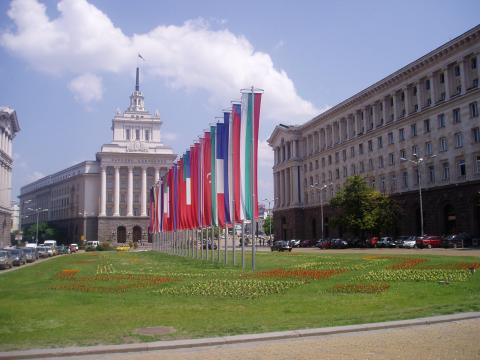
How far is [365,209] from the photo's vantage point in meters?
76.4

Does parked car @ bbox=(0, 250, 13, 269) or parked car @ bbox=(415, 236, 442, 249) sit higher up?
parked car @ bbox=(415, 236, 442, 249)

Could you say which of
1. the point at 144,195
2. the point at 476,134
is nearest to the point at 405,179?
the point at 476,134

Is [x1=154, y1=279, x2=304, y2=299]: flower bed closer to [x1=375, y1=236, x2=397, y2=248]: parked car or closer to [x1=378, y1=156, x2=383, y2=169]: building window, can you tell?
[x1=375, y1=236, x2=397, y2=248]: parked car

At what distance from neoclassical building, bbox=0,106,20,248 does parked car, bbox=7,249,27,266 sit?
5795cm

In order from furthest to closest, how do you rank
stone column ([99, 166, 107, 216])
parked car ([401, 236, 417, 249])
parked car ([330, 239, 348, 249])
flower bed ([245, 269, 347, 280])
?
stone column ([99, 166, 107, 216]) → parked car ([330, 239, 348, 249]) → parked car ([401, 236, 417, 249]) → flower bed ([245, 269, 347, 280])

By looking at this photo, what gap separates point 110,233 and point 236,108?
122421 millimetres

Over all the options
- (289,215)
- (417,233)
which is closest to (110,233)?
(289,215)

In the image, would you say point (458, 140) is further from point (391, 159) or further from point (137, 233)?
point (137, 233)

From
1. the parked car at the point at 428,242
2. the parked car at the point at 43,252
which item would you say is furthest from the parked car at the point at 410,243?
the parked car at the point at 43,252

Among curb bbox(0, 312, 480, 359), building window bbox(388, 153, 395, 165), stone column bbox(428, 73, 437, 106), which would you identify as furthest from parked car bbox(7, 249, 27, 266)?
stone column bbox(428, 73, 437, 106)

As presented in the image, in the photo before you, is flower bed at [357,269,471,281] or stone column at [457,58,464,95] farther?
stone column at [457,58,464,95]

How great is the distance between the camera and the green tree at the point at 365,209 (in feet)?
249

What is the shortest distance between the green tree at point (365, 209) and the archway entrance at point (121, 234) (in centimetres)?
8629

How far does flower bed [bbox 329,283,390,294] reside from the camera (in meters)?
18.6
